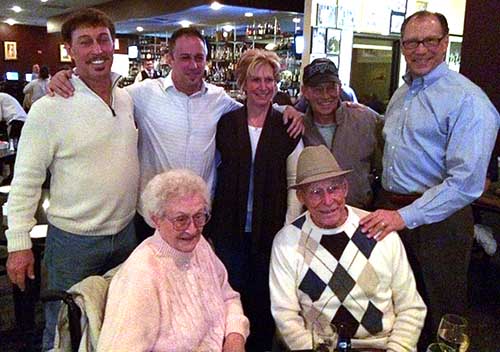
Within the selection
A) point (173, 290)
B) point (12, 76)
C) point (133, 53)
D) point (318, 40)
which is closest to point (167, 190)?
point (173, 290)

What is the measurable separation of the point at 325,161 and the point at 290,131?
1.61 ft

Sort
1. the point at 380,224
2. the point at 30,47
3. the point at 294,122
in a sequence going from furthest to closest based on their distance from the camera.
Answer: the point at 30,47, the point at 294,122, the point at 380,224

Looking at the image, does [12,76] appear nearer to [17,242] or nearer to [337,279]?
[17,242]

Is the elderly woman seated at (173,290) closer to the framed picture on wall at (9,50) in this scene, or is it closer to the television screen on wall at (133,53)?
the television screen on wall at (133,53)

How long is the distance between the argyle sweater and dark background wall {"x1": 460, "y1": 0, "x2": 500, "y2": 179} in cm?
300

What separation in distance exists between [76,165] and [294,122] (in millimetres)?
1011

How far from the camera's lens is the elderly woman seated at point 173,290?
1.50 metres

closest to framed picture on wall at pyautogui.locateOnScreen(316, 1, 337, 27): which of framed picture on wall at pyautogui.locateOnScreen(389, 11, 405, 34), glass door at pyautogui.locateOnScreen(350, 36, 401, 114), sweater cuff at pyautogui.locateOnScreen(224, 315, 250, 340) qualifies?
glass door at pyautogui.locateOnScreen(350, 36, 401, 114)

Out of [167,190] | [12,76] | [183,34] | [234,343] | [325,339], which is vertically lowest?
[234,343]

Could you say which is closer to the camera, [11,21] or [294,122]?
[294,122]

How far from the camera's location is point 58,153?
1914 mm

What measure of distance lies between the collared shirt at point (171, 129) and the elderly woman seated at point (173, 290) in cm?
55

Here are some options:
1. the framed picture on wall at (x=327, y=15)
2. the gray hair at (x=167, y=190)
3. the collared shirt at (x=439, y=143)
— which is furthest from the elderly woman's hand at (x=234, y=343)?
the framed picture on wall at (x=327, y=15)

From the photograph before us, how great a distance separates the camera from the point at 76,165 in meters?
1.93
